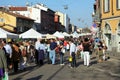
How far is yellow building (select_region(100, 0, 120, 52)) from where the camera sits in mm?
45094

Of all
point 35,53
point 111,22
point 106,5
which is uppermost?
point 106,5

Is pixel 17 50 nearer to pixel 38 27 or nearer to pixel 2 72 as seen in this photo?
pixel 2 72

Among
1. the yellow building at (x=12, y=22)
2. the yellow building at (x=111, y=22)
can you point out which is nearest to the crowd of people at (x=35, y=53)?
the yellow building at (x=111, y=22)

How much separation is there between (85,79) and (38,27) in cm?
9631

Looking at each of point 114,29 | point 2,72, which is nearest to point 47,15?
point 114,29

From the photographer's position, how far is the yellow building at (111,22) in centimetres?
4509

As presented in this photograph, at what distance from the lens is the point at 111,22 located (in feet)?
153

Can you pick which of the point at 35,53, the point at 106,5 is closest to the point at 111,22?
the point at 106,5

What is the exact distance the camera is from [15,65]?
72.6 feet

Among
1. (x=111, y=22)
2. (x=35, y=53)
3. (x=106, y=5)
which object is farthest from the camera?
(x=106, y=5)

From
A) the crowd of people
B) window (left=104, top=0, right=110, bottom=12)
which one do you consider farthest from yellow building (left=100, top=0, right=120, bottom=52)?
the crowd of people

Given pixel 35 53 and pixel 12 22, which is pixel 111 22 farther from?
pixel 12 22

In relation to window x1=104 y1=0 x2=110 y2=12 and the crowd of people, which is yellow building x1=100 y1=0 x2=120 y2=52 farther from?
the crowd of people

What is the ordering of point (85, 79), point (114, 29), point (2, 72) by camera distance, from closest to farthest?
1. point (2, 72)
2. point (85, 79)
3. point (114, 29)
